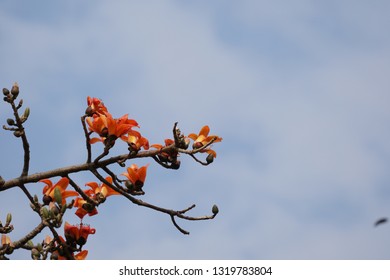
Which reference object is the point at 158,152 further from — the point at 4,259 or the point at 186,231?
the point at 4,259

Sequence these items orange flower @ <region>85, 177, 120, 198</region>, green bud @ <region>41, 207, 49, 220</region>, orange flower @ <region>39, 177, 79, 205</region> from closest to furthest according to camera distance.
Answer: green bud @ <region>41, 207, 49, 220</region> < orange flower @ <region>39, 177, 79, 205</region> < orange flower @ <region>85, 177, 120, 198</region>

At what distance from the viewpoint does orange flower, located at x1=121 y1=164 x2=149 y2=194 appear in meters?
4.14

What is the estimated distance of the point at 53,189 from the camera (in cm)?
411

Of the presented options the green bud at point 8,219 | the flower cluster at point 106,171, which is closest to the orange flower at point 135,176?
the flower cluster at point 106,171

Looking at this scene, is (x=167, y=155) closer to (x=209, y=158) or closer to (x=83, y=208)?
(x=209, y=158)

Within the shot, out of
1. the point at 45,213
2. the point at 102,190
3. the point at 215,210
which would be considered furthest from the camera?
the point at 102,190

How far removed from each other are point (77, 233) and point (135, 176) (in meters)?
0.62

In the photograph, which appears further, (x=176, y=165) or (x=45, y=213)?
(x=176, y=165)

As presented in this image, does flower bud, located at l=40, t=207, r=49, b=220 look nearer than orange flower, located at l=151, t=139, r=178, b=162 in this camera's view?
Yes

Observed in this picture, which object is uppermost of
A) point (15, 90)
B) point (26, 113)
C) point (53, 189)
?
point (15, 90)

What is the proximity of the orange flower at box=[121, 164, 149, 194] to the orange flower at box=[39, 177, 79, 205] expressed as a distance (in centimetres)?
41

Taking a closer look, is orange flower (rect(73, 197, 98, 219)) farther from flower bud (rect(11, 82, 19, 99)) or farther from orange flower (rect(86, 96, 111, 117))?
flower bud (rect(11, 82, 19, 99))
